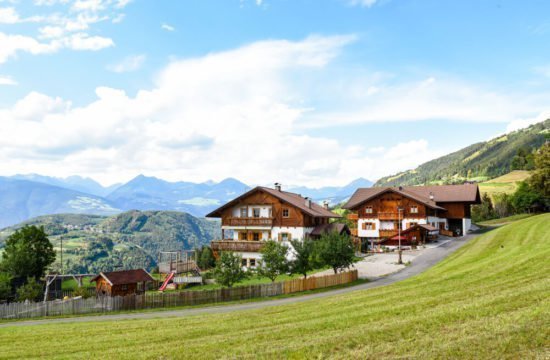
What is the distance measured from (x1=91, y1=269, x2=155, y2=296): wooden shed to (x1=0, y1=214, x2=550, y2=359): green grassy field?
2984cm

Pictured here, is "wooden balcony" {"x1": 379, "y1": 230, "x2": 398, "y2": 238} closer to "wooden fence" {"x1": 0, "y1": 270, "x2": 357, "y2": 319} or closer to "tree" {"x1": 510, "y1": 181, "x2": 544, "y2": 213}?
"wooden fence" {"x1": 0, "y1": 270, "x2": 357, "y2": 319}

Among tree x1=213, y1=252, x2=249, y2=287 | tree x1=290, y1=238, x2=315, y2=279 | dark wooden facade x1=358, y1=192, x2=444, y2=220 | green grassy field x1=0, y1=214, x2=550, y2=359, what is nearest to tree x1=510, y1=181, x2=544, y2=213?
dark wooden facade x1=358, y1=192, x2=444, y2=220

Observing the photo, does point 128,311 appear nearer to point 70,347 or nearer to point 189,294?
point 189,294

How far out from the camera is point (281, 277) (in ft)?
165

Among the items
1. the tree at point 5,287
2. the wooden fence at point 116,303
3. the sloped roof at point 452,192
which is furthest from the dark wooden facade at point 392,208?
the tree at point 5,287

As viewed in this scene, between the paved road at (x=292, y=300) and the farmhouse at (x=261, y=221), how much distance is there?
15731mm

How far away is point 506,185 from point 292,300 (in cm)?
15472

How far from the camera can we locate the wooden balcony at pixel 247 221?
57244 mm

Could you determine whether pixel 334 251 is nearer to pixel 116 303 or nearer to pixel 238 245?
pixel 238 245

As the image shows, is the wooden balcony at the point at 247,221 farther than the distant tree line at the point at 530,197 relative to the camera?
No

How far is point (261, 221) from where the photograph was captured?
57625mm

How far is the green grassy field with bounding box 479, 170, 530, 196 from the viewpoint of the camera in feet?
496

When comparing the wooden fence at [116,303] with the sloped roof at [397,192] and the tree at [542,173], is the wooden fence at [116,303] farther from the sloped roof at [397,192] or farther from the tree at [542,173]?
the tree at [542,173]

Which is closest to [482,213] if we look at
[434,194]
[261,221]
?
[434,194]
